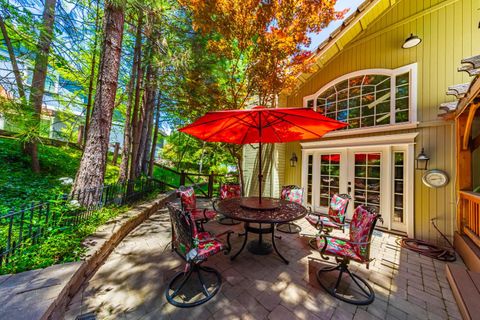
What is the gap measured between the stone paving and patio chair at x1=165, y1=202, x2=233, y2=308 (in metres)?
0.09

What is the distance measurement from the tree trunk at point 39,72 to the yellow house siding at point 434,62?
24.3 ft

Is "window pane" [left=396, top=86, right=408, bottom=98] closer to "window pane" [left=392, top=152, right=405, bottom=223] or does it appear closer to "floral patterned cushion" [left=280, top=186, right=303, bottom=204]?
"window pane" [left=392, top=152, right=405, bottom=223]

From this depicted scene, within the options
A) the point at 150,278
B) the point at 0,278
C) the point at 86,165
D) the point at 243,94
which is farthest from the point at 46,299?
the point at 243,94

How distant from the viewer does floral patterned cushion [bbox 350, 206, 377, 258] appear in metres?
2.15

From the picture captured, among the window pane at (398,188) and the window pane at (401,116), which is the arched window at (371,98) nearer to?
the window pane at (401,116)

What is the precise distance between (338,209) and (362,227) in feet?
4.86

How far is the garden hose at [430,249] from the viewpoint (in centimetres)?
321

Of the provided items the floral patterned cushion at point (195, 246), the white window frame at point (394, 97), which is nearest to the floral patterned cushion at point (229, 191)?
the floral patterned cushion at point (195, 246)

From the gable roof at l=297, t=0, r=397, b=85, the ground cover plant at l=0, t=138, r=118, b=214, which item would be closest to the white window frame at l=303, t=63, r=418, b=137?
the gable roof at l=297, t=0, r=397, b=85

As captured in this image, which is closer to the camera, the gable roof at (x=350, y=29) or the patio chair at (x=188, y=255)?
the patio chair at (x=188, y=255)

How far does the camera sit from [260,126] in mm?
3141

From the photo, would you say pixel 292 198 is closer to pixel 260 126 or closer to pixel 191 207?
pixel 260 126

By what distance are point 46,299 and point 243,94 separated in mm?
5289

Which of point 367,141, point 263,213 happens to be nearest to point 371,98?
point 367,141
